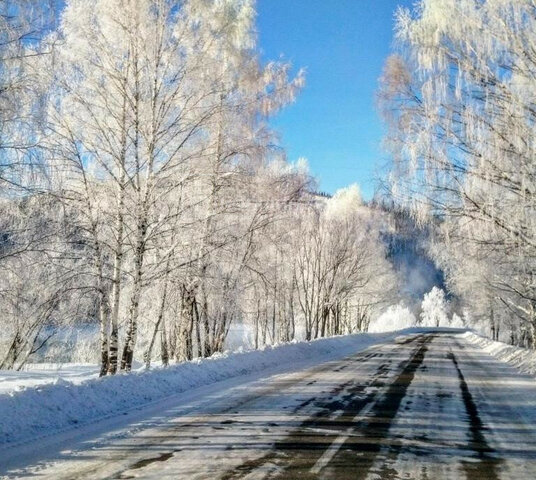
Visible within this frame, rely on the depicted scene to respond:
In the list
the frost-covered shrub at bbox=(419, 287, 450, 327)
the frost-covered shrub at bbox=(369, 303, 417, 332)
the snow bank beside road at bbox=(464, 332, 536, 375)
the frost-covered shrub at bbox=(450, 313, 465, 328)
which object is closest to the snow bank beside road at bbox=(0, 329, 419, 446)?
the snow bank beside road at bbox=(464, 332, 536, 375)

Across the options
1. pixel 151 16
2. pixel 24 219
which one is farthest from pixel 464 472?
pixel 151 16

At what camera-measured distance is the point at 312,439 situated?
19.4ft

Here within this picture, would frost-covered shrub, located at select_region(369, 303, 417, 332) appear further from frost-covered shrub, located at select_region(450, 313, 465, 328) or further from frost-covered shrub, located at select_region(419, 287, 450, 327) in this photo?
frost-covered shrub, located at select_region(450, 313, 465, 328)

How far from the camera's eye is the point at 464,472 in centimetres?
491

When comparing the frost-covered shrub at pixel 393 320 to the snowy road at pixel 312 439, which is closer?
the snowy road at pixel 312 439

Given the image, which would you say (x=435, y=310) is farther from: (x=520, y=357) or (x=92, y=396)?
(x=92, y=396)

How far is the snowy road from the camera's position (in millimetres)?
4785

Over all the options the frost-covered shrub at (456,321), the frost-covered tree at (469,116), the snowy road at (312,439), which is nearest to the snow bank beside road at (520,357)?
the snowy road at (312,439)

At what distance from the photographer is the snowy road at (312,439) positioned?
4785 mm

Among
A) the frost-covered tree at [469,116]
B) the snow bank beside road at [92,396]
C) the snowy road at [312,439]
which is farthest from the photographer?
the frost-covered tree at [469,116]

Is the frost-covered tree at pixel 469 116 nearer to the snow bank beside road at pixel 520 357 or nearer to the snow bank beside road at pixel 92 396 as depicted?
the snow bank beside road at pixel 92 396

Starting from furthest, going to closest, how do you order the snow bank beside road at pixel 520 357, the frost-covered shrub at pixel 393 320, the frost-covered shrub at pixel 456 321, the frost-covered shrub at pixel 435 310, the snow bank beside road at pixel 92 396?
the frost-covered shrub at pixel 435 310, the frost-covered shrub at pixel 456 321, the frost-covered shrub at pixel 393 320, the snow bank beside road at pixel 520 357, the snow bank beside road at pixel 92 396

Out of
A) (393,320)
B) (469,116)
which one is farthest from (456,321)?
(469,116)

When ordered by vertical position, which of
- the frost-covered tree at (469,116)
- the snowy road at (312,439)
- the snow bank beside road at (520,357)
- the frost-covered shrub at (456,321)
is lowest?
the frost-covered shrub at (456,321)
